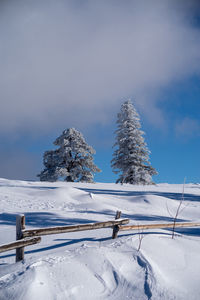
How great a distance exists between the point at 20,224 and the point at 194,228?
749cm

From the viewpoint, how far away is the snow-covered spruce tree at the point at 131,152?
79.5ft

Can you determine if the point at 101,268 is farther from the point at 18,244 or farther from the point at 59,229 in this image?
the point at 18,244

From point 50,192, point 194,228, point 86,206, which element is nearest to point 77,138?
point 50,192

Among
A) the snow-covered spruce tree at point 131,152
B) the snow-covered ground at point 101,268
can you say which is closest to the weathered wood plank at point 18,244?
the snow-covered ground at point 101,268

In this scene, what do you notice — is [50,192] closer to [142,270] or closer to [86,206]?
[86,206]

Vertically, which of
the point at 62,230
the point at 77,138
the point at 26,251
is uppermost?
the point at 77,138

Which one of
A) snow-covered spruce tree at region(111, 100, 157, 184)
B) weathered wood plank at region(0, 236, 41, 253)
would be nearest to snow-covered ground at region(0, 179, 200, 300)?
weathered wood plank at region(0, 236, 41, 253)

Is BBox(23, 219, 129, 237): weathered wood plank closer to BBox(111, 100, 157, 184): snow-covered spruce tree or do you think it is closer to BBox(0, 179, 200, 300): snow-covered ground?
BBox(0, 179, 200, 300): snow-covered ground

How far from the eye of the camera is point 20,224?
4777 millimetres

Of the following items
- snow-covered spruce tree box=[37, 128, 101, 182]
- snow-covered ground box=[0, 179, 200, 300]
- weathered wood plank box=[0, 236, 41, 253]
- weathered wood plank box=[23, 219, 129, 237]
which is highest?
snow-covered spruce tree box=[37, 128, 101, 182]

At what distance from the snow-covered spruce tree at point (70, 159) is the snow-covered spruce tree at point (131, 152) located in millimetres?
3875

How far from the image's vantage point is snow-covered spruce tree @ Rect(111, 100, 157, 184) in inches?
954

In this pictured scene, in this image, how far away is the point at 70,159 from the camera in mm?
26656

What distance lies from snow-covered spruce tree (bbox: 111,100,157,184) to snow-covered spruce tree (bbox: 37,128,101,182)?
153 inches
